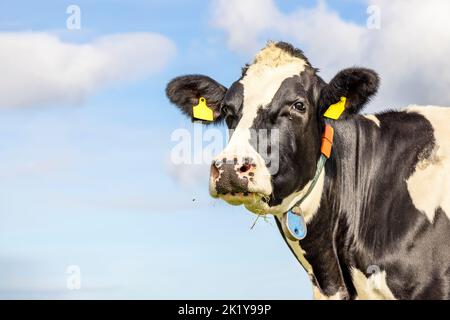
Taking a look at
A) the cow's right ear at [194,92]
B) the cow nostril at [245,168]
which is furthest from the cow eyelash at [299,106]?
the cow's right ear at [194,92]

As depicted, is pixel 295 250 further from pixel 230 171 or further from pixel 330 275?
pixel 230 171

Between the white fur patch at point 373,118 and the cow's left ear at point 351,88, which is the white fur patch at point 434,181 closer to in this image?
the white fur patch at point 373,118

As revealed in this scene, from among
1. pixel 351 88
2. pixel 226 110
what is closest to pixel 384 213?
pixel 351 88

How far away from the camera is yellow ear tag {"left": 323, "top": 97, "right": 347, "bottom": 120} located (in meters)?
10.1

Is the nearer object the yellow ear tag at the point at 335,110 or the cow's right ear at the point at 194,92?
the yellow ear tag at the point at 335,110

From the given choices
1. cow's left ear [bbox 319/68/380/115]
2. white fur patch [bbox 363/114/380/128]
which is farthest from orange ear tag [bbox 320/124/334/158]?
white fur patch [bbox 363/114/380/128]

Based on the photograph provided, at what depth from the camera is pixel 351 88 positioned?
10078mm

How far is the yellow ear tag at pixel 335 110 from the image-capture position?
397 inches

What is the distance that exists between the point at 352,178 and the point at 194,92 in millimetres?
2632

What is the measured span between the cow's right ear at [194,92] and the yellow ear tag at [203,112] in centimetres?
5

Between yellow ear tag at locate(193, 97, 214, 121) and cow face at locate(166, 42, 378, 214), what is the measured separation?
460 millimetres

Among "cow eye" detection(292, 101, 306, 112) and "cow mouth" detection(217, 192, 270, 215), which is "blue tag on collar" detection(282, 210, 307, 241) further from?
"cow eye" detection(292, 101, 306, 112)

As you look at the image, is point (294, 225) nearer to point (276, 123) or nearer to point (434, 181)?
point (276, 123)
